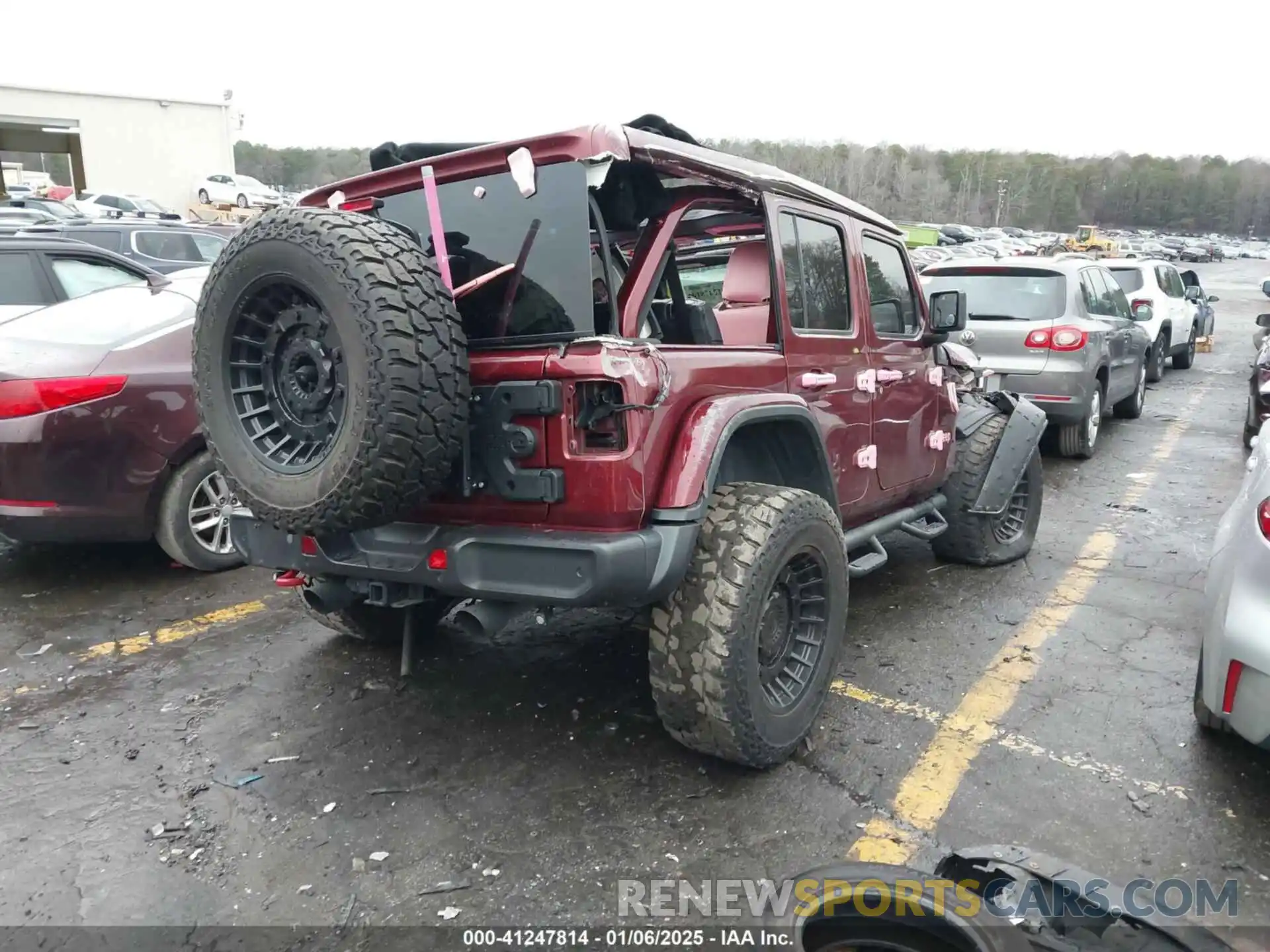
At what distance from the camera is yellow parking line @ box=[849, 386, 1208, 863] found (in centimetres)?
268

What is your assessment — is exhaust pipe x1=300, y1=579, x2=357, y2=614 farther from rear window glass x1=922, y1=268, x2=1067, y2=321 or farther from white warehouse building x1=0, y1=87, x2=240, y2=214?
white warehouse building x1=0, y1=87, x2=240, y2=214

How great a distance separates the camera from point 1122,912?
202 centimetres

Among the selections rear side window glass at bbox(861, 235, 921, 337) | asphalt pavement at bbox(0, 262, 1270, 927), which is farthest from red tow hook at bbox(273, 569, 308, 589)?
rear side window glass at bbox(861, 235, 921, 337)

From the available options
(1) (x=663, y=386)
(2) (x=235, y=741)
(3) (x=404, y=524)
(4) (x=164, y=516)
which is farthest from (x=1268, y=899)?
(4) (x=164, y=516)

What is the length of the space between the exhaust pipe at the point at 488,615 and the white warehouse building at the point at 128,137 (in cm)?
4407

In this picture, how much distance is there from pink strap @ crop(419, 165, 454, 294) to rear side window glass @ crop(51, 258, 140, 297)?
509cm

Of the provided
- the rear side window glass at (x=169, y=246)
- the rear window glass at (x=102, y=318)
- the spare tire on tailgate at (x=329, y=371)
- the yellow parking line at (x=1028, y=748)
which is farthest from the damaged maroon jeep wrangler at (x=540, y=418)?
the rear side window glass at (x=169, y=246)

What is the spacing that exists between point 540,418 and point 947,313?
107 inches

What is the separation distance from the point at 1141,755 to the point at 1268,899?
2.41ft

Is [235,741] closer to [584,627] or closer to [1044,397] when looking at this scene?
[584,627]

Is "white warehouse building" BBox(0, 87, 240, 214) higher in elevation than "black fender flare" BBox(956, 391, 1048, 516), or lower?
higher

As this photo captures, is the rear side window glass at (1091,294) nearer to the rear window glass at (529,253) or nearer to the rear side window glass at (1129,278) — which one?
the rear side window glass at (1129,278)

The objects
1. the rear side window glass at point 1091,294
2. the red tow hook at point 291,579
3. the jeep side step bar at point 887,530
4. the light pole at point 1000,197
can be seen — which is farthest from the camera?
the light pole at point 1000,197

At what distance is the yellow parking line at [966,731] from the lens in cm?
268
